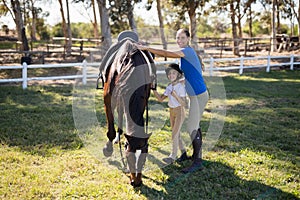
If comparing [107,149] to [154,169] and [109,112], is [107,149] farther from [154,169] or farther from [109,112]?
[154,169]

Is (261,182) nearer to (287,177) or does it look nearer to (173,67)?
(287,177)

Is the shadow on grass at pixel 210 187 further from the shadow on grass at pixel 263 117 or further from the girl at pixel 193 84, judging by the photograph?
the shadow on grass at pixel 263 117

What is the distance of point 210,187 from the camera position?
3678 millimetres

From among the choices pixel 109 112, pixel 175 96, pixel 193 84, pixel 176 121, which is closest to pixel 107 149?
pixel 109 112

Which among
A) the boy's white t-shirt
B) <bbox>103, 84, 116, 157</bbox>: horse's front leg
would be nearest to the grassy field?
<bbox>103, 84, 116, 157</bbox>: horse's front leg

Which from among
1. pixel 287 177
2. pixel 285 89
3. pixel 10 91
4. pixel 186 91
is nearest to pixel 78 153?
pixel 186 91

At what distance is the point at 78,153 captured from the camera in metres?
4.69

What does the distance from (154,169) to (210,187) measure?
83 cm

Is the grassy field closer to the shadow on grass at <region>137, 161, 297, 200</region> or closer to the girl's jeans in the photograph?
the shadow on grass at <region>137, 161, 297, 200</region>

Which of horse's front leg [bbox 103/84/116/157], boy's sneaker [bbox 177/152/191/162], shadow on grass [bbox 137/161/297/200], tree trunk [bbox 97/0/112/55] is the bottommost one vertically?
shadow on grass [bbox 137/161/297/200]

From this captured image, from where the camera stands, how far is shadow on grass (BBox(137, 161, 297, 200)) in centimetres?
350

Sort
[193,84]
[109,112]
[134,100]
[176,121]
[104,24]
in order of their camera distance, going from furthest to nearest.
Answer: [104,24] < [176,121] < [109,112] < [193,84] < [134,100]

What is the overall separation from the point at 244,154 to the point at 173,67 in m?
1.76

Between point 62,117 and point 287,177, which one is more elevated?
point 62,117
